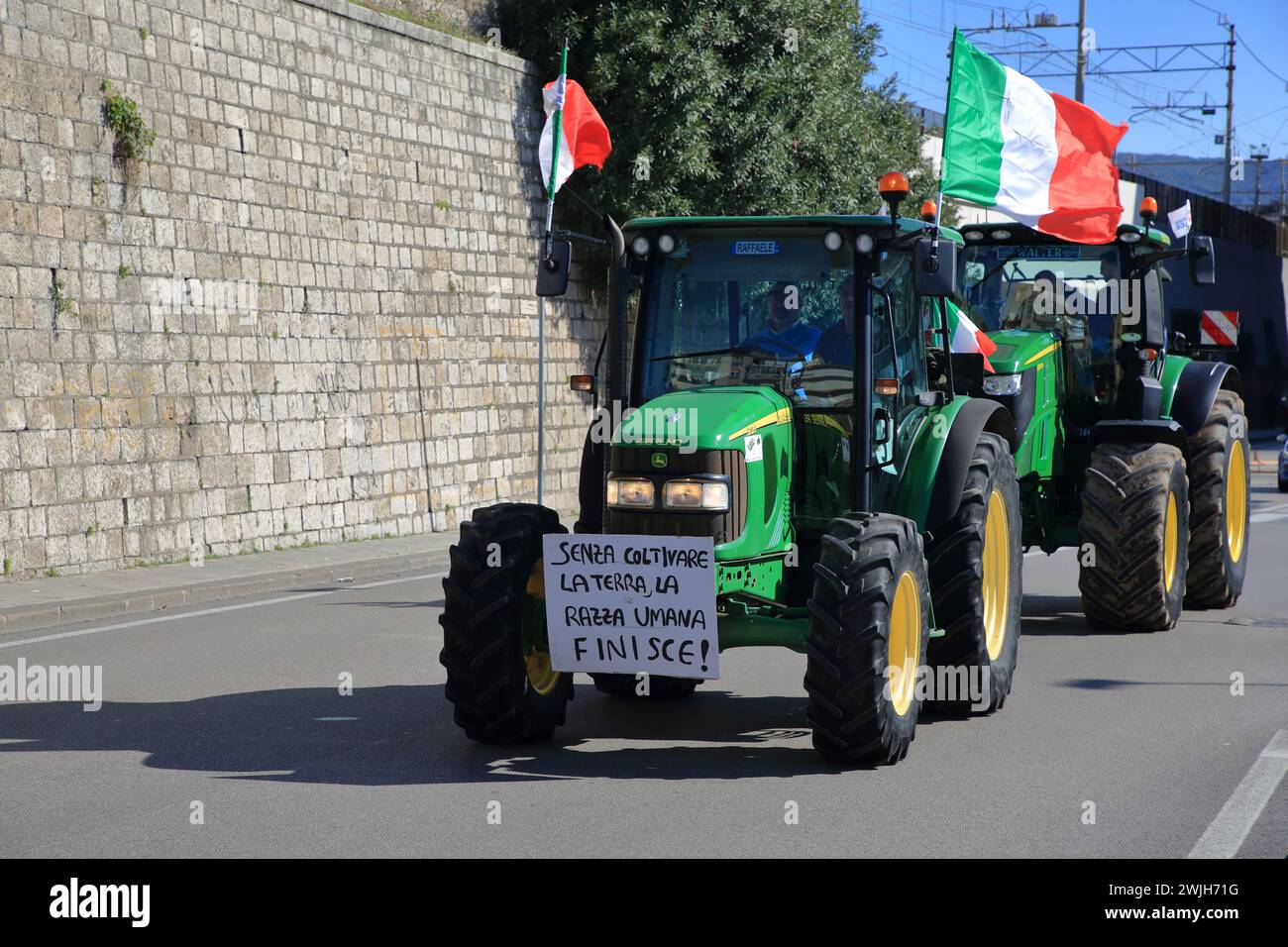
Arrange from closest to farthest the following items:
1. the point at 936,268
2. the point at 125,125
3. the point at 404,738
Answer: the point at 936,268 < the point at 404,738 < the point at 125,125

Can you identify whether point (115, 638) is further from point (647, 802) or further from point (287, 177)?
point (287, 177)

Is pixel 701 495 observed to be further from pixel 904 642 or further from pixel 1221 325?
pixel 1221 325

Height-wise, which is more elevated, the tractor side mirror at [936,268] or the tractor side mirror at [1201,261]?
the tractor side mirror at [1201,261]

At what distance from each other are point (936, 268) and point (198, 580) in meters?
8.52

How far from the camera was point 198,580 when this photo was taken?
1417 cm

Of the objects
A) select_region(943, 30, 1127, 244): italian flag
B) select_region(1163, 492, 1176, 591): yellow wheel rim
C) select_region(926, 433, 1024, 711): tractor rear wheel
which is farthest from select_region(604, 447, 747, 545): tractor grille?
select_region(1163, 492, 1176, 591): yellow wheel rim

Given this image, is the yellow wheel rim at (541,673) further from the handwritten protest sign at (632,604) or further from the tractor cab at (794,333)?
the tractor cab at (794,333)

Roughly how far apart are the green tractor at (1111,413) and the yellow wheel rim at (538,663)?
437 cm

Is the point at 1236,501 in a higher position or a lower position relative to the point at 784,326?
lower

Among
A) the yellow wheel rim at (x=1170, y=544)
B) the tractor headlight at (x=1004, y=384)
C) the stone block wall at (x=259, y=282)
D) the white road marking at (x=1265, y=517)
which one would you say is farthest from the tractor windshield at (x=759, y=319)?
the white road marking at (x=1265, y=517)

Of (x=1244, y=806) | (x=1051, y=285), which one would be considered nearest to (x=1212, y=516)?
(x=1051, y=285)

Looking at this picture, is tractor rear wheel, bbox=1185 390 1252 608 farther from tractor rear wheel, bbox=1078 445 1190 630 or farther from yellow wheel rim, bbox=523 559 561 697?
yellow wheel rim, bbox=523 559 561 697

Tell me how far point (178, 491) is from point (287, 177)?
149 inches

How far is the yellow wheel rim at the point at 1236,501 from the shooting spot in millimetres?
13344
